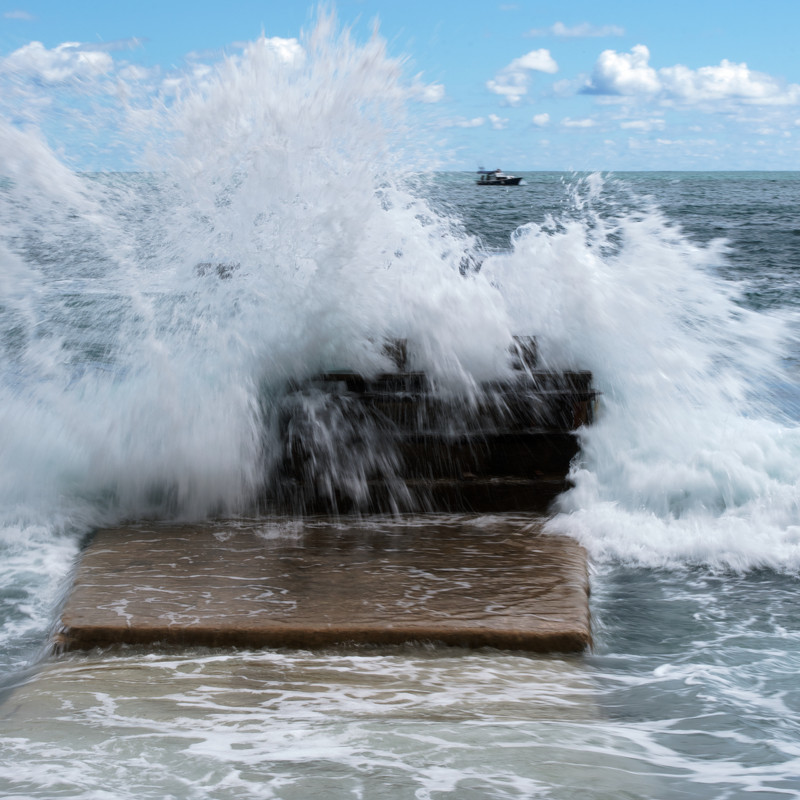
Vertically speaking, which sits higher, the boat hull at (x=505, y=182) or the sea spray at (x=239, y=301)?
the boat hull at (x=505, y=182)

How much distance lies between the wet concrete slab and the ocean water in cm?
7

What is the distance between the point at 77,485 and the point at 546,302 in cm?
218

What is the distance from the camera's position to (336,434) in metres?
3.61

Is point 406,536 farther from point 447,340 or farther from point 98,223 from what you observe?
point 98,223

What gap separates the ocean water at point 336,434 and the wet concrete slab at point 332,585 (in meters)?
0.07

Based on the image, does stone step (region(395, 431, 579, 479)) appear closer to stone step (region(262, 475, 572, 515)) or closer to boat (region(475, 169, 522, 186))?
stone step (region(262, 475, 572, 515))

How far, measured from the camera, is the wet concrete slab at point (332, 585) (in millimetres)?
2465

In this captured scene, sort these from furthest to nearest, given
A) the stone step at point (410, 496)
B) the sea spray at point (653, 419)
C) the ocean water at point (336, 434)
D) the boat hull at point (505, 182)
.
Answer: the boat hull at point (505, 182) < the stone step at point (410, 496) < the sea spray at point (653, 419) < the ocean water at point (336, 434)

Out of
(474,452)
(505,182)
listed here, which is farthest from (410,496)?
(505,182)

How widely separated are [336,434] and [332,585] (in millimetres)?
937

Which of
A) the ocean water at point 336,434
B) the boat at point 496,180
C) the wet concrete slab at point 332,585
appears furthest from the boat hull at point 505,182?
the wet concrete slab at point 332,585

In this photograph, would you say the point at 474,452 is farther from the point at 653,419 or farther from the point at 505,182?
the point at 505,182

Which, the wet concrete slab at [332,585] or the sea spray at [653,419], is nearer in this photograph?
the wet concrete slab at [332,585]

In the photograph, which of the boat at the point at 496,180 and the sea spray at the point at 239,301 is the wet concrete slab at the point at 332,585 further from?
the boat at the point at 496,180
